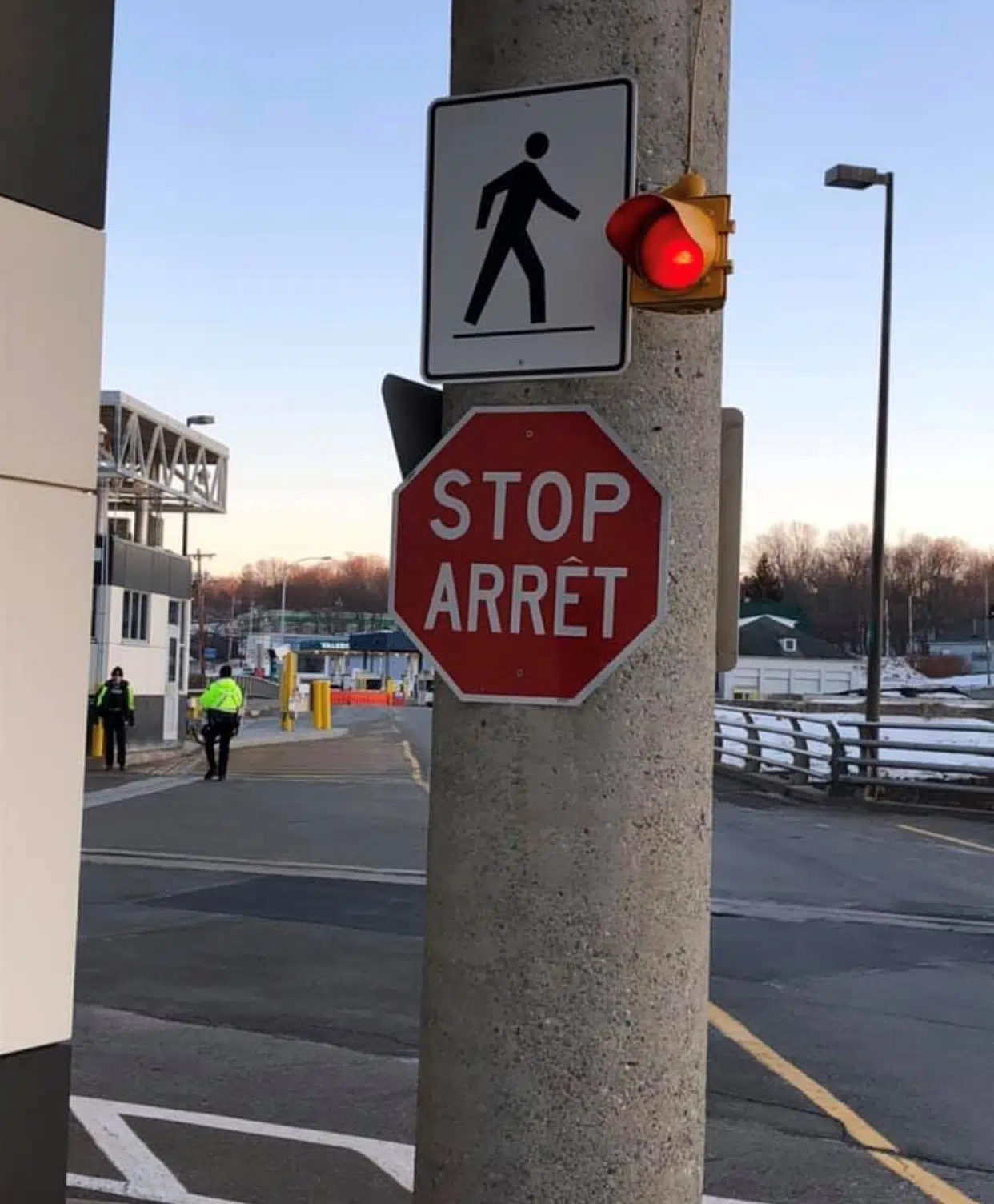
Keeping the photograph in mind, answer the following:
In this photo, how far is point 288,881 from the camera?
1200 centimetres

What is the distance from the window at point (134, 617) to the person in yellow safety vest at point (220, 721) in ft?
18.8

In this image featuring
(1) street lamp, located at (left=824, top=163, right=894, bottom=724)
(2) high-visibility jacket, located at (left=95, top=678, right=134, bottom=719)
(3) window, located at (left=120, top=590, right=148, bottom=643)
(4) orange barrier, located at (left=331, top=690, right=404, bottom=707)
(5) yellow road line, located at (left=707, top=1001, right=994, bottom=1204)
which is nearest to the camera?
(5) yellow road line, located at (left=707, top=1001, right=994, bottom=1204)

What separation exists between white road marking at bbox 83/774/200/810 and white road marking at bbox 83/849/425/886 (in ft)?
14.8

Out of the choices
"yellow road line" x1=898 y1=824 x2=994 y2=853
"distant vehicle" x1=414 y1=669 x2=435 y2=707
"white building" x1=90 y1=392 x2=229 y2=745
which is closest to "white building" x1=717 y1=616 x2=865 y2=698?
"distant vehicle" x1=414 y1=669 x2=435 y2=707

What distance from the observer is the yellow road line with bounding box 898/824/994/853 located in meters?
15.7

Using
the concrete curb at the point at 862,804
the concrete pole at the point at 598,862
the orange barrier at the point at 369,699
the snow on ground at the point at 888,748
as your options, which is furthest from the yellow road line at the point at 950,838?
the orange barrier at the point at 369,699

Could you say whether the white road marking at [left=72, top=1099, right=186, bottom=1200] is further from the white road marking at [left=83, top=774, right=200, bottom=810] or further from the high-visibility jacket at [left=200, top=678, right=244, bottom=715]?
the high-visibility jacket at [left=200, top=678, right=244, bottom=715]

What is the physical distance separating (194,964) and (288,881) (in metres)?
3.26

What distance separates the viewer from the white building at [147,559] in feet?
85.7

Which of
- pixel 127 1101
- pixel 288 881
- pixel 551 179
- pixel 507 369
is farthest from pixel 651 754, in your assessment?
pixel 288 881

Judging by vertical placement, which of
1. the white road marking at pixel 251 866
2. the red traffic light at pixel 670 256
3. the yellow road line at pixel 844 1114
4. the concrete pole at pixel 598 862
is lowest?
the white road marking at pixel 251 866

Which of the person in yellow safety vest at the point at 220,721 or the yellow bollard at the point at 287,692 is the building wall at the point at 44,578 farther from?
the yellow bollard at the point at 287,692

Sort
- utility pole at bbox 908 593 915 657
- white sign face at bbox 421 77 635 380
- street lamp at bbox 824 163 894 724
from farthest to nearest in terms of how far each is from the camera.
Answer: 1. utility pole at bbox 908 593 915 657
2. street lamp at bbox 824 163 894 724
3. white sign face at bbox 421 77 635 380

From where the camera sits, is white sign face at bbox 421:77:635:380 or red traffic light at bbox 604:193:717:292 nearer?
red traffic light at bbox 604:193:717:292
